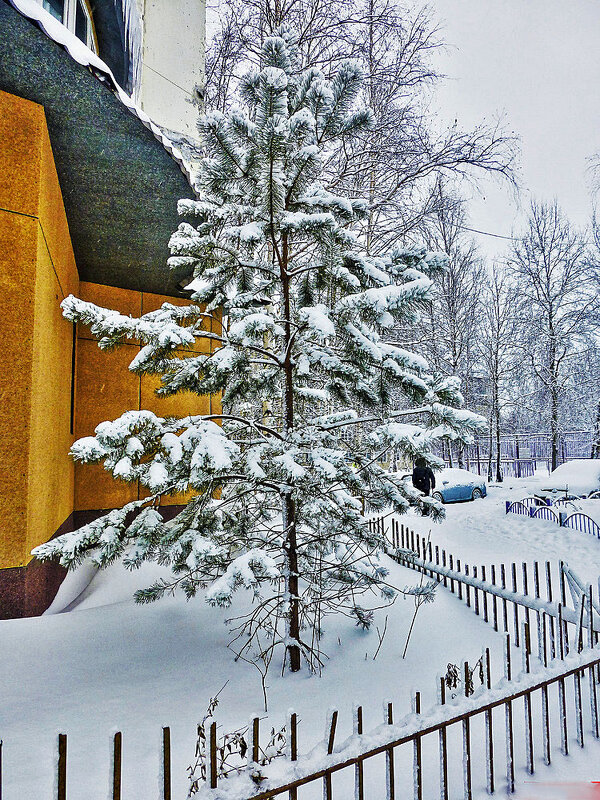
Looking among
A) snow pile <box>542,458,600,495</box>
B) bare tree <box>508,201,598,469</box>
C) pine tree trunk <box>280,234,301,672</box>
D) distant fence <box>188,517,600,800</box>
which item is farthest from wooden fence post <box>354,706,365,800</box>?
bare tree <box>508,201,598,469</box>

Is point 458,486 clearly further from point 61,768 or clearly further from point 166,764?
point 61,768

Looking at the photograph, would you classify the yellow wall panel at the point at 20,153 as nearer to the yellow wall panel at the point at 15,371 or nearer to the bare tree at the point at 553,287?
the yellow wall panel at the point at 15,371

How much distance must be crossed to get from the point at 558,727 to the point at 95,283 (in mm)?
7986

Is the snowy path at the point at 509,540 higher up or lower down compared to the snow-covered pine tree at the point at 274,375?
lower down

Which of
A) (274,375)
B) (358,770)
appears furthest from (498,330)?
(358,770)

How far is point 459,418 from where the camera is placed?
128 inches

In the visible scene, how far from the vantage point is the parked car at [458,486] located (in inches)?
612

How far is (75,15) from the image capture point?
19.9 ft


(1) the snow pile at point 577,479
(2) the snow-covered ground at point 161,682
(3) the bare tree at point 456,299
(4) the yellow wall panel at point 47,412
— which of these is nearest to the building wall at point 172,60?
(4) the yellow wall panel at point 47,412

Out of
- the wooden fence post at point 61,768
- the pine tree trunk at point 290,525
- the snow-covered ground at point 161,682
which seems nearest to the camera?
the wooden fence post at point 61,768

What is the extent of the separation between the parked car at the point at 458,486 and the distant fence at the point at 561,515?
9.98ft

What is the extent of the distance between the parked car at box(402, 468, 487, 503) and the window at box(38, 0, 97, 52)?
13.7m

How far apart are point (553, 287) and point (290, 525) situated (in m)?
22.4

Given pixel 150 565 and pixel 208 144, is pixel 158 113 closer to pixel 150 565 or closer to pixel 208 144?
pixel 208 144
